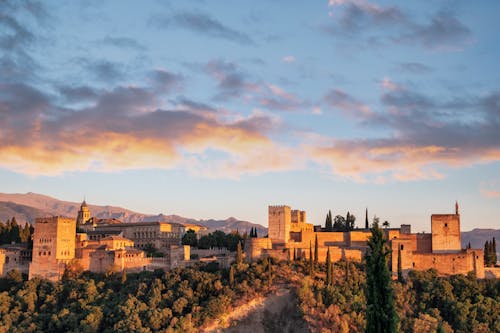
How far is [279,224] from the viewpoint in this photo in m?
65.5

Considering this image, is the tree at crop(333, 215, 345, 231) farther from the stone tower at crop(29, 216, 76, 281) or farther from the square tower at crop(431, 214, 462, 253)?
the stone tower at crop(29, 216, 76, 281)

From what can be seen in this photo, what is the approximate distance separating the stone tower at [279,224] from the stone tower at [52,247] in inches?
702

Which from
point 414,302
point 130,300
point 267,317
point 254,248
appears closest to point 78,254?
point 130,300

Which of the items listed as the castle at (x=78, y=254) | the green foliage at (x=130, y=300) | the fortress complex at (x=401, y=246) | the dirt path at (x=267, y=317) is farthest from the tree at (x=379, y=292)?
the castle at (x=78, y=254)

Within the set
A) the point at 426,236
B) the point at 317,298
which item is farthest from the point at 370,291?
the point at 426,236

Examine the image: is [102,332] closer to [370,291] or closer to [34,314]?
[34,314]

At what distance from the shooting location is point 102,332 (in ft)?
173

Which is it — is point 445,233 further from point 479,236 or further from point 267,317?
point 479,236

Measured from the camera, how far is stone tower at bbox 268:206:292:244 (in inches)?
2566

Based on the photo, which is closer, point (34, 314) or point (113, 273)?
point (34, 314)

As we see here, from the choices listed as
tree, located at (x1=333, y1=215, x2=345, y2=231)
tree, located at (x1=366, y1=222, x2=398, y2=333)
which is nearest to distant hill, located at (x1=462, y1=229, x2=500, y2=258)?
tree, located at (x1=333, y1=215, x2=345, y2=231)

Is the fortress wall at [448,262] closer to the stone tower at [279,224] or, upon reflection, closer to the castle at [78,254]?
the stone tower at [279,224]

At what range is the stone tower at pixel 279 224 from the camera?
214ft

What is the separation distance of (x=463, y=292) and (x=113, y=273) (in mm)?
28719
